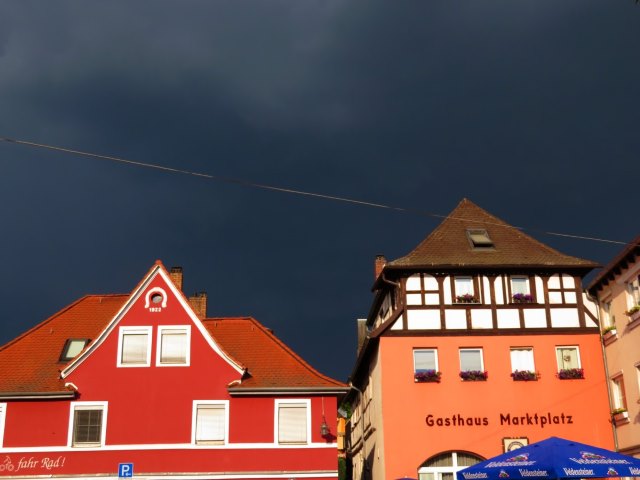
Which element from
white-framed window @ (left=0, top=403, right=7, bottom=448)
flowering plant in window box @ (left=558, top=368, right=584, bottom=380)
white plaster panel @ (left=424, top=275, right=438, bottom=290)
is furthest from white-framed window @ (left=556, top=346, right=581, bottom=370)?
white-framed window @ (left=0, top=403, right=7, bottom=448)

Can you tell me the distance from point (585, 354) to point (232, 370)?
1456 centimetres

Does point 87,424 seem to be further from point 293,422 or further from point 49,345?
point 293,422

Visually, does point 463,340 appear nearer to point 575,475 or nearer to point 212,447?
point 212,447

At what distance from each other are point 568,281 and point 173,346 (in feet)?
54.9

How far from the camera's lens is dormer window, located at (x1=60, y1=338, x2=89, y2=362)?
3197 cm

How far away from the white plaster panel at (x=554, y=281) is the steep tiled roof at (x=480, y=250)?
0.65 meters

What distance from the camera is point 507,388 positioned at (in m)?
32.2

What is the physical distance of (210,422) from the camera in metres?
29.8

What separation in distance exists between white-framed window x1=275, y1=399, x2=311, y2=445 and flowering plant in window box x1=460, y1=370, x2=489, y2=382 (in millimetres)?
6635

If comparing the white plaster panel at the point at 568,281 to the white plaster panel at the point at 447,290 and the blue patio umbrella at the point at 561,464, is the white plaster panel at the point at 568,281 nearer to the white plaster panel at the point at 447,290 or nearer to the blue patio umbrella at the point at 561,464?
the white plaster panel at the point at 447,290

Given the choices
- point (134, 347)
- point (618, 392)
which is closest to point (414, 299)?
point (618, 392)

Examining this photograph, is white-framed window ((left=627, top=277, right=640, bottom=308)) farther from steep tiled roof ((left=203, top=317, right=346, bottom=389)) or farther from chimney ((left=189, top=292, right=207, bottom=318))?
chimney ((left=189, top=292, right=207, bottom=318))

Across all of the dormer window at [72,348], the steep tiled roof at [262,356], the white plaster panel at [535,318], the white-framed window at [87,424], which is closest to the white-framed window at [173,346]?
the steep tiled roof at [262,356]

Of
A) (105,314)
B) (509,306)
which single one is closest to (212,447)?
(105,314)
